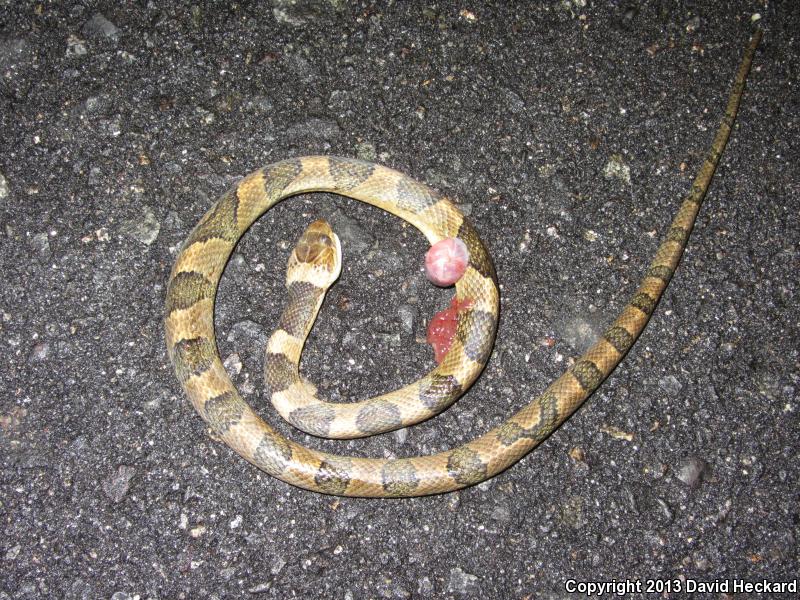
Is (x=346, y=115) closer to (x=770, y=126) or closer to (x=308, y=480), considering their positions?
(x=308, y=480)

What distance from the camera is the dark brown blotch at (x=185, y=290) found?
13.4ft

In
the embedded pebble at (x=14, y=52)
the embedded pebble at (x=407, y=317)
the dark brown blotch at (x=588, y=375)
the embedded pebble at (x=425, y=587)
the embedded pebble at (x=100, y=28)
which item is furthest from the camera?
the embedded pebble at (x=100, y=28)

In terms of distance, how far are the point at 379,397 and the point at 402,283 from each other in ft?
2.53

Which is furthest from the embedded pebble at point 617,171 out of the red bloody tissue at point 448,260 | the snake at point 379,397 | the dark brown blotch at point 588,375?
the dark brown blotch at point 588,375

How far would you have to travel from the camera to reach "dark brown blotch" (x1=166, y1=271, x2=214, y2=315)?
4.09m

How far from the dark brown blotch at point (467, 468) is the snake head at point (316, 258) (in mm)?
1332

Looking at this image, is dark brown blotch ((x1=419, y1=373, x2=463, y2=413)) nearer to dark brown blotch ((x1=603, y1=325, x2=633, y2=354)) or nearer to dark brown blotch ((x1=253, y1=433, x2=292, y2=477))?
dark brown blotch ((x1=253, y1=433, x2=292, y2=477))

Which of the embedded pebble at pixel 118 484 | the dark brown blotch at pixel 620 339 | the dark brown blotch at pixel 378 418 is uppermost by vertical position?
the dark brown blotch at pixel 620 339

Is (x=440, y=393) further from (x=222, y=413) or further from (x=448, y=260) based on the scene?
(x=222, y=413)

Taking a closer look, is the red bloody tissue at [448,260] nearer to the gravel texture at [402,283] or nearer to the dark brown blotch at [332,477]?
the gravel texture at [402,283]

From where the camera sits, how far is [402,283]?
14.5 feet

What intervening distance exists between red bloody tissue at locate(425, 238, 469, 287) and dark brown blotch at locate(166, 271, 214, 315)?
1.41 m

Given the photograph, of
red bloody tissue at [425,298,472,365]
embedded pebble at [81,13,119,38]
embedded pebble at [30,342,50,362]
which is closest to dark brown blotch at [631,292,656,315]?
red bloody tissue at [425,298,472,365]

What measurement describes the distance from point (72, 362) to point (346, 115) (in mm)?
2371
